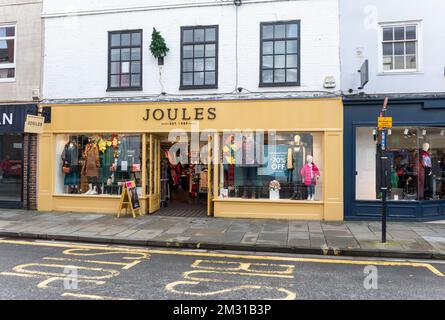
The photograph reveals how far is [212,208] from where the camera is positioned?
1198 cm

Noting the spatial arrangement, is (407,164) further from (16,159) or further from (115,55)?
(16,159)

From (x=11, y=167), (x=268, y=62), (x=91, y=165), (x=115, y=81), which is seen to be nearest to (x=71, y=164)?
(x=91, y=165)

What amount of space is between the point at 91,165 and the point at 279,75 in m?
6.71

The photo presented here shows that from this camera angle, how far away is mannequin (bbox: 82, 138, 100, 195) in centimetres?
1274

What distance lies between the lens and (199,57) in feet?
39.2

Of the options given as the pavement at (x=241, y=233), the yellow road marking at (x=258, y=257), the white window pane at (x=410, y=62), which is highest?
the white window pane at (x=410, y=62)

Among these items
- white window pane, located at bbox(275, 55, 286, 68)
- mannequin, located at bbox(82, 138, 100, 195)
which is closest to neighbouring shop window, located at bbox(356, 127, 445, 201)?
white window pane, located at bbox(275, 55, 286, 68)

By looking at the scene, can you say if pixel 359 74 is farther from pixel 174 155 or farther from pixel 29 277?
pixel 29 277

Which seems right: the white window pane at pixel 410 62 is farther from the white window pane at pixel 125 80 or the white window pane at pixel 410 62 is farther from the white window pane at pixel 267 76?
the white window pane at pixel 125 80

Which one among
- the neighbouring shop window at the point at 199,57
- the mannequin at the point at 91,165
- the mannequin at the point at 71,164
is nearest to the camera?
the neighbouring shop window at the point at 199,57

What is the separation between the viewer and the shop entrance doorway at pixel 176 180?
12492 mm

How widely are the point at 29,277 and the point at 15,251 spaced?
7.31 ft

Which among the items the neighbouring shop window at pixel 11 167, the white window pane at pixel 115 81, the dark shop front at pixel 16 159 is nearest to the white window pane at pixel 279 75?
the white window pane at pixel 115 81

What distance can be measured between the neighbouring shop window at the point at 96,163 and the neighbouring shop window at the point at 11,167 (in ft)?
4.43
